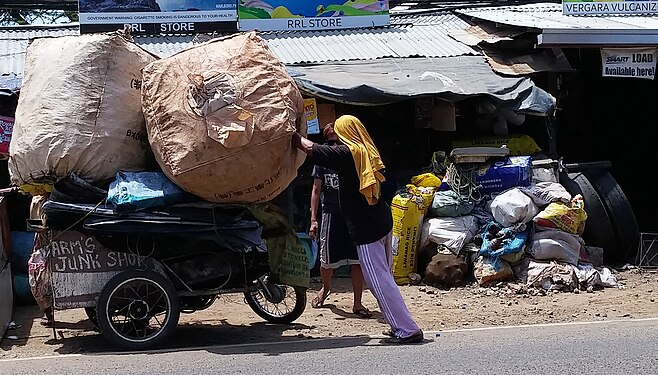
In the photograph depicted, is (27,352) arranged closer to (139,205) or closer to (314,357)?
(139,205)

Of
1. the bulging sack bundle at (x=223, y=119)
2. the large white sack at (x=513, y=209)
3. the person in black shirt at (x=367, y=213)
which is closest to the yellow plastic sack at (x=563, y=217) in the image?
the large white sack at (x=513, y=209)

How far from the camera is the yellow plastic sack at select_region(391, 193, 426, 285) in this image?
10.0 metres

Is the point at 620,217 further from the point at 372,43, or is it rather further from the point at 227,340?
the point at 227,340

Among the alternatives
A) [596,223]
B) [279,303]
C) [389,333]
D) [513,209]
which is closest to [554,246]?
[513,209]

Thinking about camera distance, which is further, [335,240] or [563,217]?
[563,217]

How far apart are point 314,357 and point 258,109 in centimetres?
192

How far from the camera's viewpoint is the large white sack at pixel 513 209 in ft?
32.1

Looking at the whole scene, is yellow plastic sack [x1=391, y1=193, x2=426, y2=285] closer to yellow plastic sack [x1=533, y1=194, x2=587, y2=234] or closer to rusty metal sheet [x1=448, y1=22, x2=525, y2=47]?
yellow plastic sack [x1=533, y1=194, x2=587, y2=234]

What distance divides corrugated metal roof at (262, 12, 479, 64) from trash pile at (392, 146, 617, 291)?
207cm

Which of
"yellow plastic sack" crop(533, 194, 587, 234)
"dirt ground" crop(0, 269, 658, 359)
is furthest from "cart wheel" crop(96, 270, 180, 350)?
"yellow plastic sack" crop(533, 194, 587, 234)

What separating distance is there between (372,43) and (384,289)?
6.11 m

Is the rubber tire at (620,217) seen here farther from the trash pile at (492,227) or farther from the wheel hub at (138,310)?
the wheel hub at (138,310)

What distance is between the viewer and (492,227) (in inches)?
392

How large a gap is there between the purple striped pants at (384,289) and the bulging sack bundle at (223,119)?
943 millimetres
